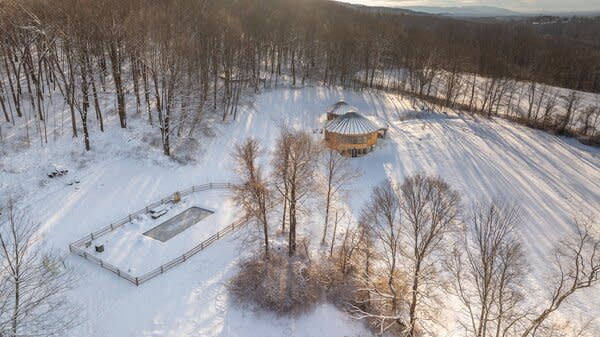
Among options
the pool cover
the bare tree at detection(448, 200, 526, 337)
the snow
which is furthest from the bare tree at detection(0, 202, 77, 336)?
the bare tree at detection(448, 200, 526, 337)

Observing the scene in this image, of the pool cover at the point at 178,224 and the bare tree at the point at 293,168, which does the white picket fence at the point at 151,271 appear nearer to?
the pool cover at the point at 178,224

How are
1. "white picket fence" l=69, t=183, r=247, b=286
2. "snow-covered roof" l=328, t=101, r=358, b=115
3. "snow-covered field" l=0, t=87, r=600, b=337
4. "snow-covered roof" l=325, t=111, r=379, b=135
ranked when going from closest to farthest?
"snow-covered field" l=0, t=87, r=600, b=337 < "white picket fence" l=69, t=183, r=247, b=286 < "snow-covered roof" l=325, t=111, r=379, b=135 < "snow-covered roof" l=328, t=101, r=358, b=115

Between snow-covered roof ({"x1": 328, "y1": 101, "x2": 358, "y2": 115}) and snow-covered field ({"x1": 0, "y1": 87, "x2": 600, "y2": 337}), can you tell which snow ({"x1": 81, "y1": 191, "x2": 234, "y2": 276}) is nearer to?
snow-covered field ({"x1": 0, "y1": 87, "x2": 600, "y2": 337})

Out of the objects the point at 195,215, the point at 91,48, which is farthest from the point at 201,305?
the point at 91,48

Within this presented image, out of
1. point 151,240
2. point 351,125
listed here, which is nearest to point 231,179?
point 151,240

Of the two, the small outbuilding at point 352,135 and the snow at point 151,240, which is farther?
the small outbuilding at point 352,135

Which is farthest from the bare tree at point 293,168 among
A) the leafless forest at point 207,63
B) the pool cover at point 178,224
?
the leafless forest at point 207,63
